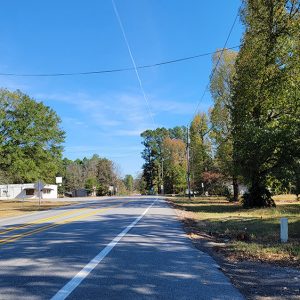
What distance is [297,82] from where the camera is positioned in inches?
945

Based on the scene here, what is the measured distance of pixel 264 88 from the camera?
2714cm

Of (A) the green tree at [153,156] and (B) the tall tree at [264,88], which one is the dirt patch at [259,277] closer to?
(B) the tall tree at [264,88]

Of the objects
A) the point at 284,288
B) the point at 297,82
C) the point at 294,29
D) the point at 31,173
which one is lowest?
the point at 284,288

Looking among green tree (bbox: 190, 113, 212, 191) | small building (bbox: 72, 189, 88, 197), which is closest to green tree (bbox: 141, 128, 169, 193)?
small building (bbox: 72, 189, 88, 197)

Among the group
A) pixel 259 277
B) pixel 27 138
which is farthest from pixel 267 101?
pixel 27 138

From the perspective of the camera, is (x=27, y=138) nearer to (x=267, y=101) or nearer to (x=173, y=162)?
(x=267, y=101)

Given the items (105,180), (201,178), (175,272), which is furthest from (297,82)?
(105,180)

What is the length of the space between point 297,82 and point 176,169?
6804 cm

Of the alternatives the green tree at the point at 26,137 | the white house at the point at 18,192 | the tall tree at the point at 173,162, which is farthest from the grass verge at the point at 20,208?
the tall tree at the point at 173,162

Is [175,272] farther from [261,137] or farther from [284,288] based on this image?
[261,137]

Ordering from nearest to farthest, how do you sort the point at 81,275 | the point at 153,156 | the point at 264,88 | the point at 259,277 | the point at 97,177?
1. the point at 81,275
2. the point at 259,277
3. the point at 264,88
4. the point at 97,177
5. the point at 153,156

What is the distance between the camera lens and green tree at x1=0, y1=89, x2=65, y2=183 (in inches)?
1857

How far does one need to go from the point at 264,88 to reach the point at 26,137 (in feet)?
99.6

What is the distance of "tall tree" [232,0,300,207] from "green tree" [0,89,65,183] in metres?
27.4
